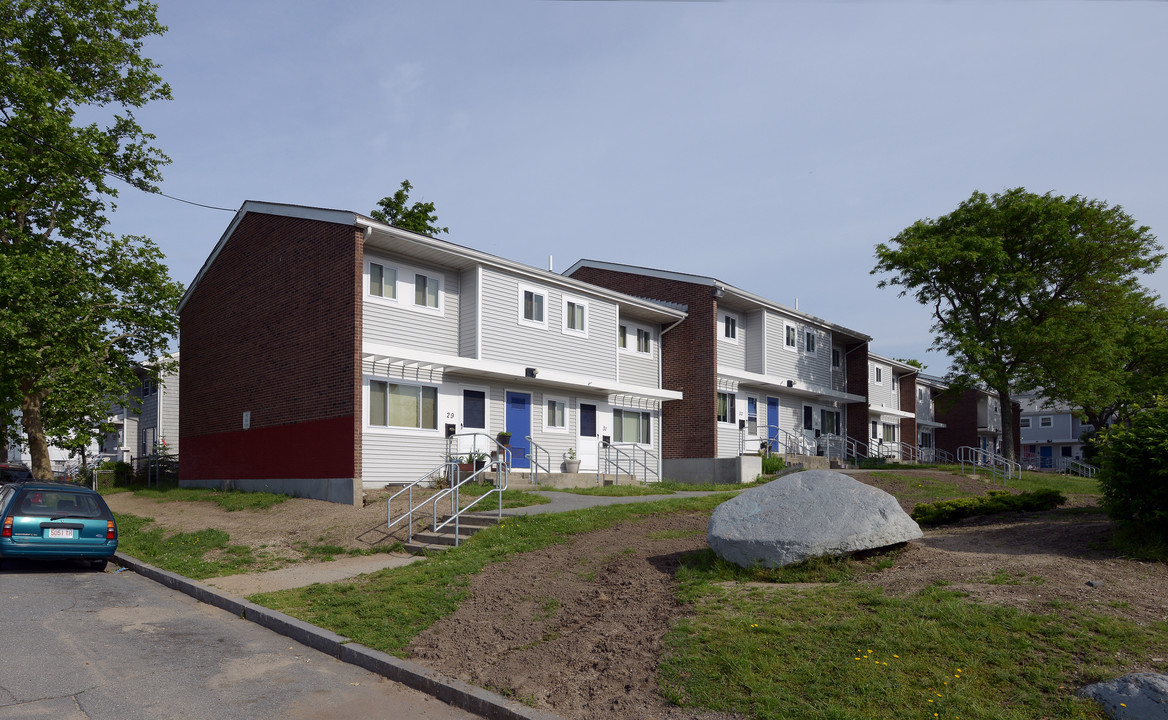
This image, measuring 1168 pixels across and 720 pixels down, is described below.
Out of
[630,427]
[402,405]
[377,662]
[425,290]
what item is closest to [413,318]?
[425,290]

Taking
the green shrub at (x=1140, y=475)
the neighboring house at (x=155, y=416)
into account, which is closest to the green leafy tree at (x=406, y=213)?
the neighboring house at (x=155, y=416)

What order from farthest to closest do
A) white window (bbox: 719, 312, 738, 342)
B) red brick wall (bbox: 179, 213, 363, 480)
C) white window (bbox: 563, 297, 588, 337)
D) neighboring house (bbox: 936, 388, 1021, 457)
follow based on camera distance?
neighboring house (bbox: 936, 388, 1021, 457) < white window (bbox: 719, 312, 738, 342) < white window (bbox: 563, 297, 588, 337) < red brick wall (bbox: 179, 213, 363, 480)

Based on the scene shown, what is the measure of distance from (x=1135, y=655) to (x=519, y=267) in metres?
18.9

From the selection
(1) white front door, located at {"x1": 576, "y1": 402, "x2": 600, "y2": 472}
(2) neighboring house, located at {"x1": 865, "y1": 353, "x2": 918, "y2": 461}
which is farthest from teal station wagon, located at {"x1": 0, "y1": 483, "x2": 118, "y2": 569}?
(2) neighboring house, located at {"x1": 865, "y1": 353, "x2": 918, "y2": 461}

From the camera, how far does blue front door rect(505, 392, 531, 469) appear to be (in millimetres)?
23234

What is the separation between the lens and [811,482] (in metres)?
9.88

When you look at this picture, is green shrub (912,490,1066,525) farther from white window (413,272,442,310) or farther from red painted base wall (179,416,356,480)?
white window (413,272,442,310)

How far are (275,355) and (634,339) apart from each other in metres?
12.0

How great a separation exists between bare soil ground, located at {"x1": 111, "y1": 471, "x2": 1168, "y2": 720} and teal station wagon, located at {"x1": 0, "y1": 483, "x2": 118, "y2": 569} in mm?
7411

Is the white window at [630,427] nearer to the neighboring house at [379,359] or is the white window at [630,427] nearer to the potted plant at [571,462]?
the neighboring house at [379,359]

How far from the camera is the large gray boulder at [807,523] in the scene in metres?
8.88

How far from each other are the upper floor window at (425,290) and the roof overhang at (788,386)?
11.1m

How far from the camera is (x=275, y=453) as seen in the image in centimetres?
2195

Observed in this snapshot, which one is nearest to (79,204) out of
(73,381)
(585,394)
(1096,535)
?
(73,381)
